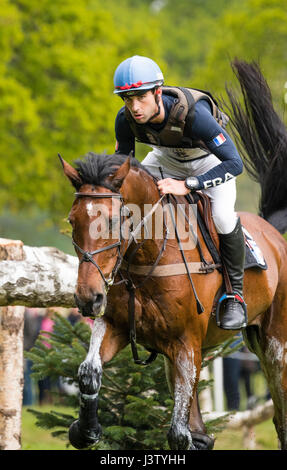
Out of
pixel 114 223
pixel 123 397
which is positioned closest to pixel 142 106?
pixel 114 223

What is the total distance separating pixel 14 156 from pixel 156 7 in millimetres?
26987

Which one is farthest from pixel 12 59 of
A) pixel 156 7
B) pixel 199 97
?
pixel 156 7

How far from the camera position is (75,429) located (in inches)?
200

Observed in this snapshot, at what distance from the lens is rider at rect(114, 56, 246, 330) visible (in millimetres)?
4996

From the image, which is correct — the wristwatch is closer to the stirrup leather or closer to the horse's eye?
the horse's eye

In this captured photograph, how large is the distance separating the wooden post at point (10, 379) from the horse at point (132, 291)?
163cm

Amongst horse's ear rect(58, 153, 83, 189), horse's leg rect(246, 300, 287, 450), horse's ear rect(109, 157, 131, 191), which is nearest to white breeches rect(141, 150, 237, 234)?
horse's ear rect(109, 157, 131, 191)

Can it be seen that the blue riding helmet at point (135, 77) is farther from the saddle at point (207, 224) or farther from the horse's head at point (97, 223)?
the saddle at point (207, 224)

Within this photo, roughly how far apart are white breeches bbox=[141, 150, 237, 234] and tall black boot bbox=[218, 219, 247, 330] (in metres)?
0.08

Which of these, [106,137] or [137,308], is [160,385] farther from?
[106,137]

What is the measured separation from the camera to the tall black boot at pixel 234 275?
18.2 feet

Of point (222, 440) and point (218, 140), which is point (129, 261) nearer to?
point (218, 140)

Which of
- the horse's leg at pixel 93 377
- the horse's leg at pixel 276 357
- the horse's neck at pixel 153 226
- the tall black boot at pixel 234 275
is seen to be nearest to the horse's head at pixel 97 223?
the horse's neck at pixel 153 226

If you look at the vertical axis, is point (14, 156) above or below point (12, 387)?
above
